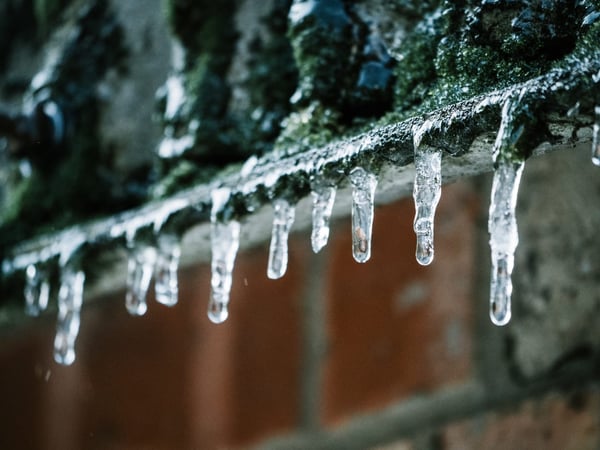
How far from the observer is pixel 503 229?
1.07ft

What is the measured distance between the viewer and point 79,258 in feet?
1.93

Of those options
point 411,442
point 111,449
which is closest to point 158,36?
point 111,449

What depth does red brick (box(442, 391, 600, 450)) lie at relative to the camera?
88 cm

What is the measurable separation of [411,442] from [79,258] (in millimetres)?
481

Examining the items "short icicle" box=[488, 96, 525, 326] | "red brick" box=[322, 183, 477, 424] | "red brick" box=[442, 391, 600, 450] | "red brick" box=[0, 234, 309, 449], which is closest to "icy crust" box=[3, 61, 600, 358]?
"short icicle" box=[488, 96, 525, 326]

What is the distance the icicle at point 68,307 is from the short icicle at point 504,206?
39 centimetres

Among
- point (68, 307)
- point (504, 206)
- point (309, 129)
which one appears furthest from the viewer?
point (68, 307)

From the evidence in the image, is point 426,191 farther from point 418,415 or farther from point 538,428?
point 538,428

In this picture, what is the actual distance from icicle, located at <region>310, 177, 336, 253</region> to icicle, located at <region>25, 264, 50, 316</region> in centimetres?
34

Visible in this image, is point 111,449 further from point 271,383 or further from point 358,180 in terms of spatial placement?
point 358,180

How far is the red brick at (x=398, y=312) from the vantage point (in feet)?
2.58

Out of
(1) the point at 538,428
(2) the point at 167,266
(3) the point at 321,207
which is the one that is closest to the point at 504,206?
(3) the point at 321,207

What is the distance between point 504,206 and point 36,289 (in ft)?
1.65

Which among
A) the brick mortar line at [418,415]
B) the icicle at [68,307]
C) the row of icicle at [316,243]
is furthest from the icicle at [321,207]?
the brick mortar line at [418,415]
